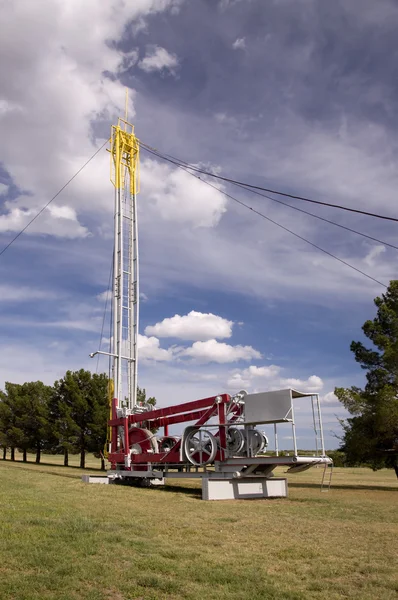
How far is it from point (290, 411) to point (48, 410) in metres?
32.2

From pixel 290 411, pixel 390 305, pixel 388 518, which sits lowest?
pixel 388 518

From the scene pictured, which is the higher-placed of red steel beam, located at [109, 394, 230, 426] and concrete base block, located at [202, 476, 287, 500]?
red steel beam, located at [109, 394, 230, 426]

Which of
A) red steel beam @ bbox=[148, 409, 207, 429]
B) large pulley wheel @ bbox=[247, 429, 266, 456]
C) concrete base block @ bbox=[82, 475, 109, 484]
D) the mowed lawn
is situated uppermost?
red steel beam @ bbox=[148, 409, 207, 429]

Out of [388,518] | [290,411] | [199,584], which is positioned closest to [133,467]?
[290,411]

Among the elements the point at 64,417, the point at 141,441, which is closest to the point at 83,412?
the point at 64,417

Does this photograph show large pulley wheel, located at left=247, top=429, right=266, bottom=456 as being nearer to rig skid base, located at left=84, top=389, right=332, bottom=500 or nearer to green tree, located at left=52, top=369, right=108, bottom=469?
rig skid base, located at left=84, top=389, right=332, bottom=500

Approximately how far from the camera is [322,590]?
5801 mm

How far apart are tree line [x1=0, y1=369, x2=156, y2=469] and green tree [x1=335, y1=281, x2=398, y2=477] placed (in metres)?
19.5

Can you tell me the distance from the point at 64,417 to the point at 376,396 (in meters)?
24.8

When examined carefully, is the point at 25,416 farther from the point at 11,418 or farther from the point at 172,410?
the point at 172,410

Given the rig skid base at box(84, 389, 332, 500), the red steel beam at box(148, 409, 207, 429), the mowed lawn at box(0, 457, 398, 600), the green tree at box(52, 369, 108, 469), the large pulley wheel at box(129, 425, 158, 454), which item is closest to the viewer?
the mowed lawn at box(0, 457, 398, 600)

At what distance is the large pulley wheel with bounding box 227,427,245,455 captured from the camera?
57.8 ft

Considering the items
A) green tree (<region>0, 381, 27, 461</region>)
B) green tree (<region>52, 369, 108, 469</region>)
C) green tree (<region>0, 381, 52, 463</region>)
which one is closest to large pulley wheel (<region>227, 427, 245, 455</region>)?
green tree (<region>52, 369, 108, 469</region>)

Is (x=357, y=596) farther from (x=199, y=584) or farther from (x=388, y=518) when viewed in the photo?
(x=388, y=518)
